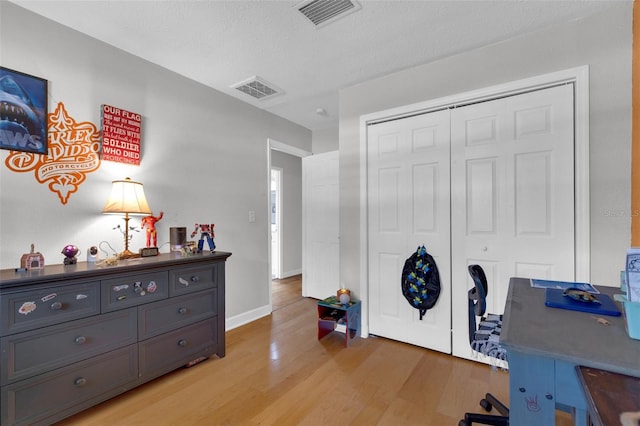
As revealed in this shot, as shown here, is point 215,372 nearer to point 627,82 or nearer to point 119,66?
point 119,66

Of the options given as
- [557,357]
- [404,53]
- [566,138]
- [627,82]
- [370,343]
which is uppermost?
[404,53]

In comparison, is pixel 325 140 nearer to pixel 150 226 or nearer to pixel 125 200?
→ pixel 150 226

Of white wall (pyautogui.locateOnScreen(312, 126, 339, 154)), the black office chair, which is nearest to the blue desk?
the black office chair

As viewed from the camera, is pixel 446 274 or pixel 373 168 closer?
pixel 446 274

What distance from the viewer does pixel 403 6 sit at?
182 centimetres

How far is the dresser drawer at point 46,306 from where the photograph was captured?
144cm

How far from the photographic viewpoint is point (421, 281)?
8.16 ft

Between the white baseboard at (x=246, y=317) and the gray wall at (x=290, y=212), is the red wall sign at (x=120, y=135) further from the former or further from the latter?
the gray wall at (x=290, y=212)

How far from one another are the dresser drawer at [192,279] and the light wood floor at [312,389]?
62 cm

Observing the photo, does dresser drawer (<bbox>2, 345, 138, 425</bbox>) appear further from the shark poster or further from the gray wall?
the gray wall

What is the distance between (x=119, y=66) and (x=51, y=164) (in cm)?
93

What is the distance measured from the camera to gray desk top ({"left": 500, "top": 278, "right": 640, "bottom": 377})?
75cm

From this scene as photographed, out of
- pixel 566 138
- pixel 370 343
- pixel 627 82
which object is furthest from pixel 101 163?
pixel 627 82

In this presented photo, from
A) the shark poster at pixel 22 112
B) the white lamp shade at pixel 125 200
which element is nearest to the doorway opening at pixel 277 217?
the white lamp shade at pixel 125 200
